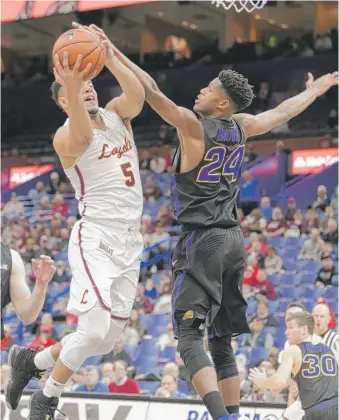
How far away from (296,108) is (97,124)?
1.52 metres

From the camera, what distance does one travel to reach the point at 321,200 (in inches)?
640

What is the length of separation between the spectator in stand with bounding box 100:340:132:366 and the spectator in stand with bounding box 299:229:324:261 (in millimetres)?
3459

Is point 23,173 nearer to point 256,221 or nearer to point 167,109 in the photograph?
point 256,221

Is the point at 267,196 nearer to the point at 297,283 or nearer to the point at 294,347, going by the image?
the point at 297,283

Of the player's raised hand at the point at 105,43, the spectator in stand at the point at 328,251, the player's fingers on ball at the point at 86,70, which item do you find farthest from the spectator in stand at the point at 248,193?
the player's fingers on ball at the point at 86,70

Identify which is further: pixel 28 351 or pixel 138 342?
pixel 138 342

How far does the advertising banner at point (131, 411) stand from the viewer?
7516 millimetres

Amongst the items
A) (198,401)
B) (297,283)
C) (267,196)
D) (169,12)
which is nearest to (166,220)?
(267,196)

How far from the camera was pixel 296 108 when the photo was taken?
668cm

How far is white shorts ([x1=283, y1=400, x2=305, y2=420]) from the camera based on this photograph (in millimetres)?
7426

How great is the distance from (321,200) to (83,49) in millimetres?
11211

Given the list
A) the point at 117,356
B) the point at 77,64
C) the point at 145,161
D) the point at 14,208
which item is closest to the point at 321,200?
the point at 145,161

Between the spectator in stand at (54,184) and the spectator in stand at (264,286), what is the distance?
6.64 m

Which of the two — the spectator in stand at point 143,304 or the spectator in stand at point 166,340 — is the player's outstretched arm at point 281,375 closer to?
→ the spectator in stand at point 166,340
